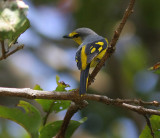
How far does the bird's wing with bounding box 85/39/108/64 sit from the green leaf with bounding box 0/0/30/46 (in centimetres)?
95

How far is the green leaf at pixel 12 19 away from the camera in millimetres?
1345

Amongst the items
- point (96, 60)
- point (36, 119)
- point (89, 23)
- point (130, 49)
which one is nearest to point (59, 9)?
point (89, 23)

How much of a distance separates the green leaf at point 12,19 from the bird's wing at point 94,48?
0.95 meters

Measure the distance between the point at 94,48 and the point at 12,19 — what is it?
1226 mm

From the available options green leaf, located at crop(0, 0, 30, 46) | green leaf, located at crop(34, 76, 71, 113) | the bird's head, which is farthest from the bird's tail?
the bird's head

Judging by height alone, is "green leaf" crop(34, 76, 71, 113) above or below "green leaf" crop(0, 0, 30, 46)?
below

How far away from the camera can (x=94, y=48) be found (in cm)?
253

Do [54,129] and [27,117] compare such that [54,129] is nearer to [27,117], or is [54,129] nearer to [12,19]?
[27,117]

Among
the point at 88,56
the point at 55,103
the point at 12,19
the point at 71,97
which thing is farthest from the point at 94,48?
the point at 12,19

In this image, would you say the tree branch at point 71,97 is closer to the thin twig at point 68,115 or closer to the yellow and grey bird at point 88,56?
the thin twig at point 68,115

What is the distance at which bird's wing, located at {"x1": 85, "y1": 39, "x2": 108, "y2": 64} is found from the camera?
2.36 m

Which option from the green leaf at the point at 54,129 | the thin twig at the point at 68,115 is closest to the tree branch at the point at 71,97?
the thin twig at the point at 68,115

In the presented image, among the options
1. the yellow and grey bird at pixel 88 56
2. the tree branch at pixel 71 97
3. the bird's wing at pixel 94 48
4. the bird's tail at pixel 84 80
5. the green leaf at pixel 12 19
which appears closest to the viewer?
the green leaf at pixel 12 19

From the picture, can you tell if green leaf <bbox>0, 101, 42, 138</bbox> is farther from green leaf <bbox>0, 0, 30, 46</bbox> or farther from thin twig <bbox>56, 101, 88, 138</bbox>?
green leaf <bbox>0, 0, 30, 46</bbox>
